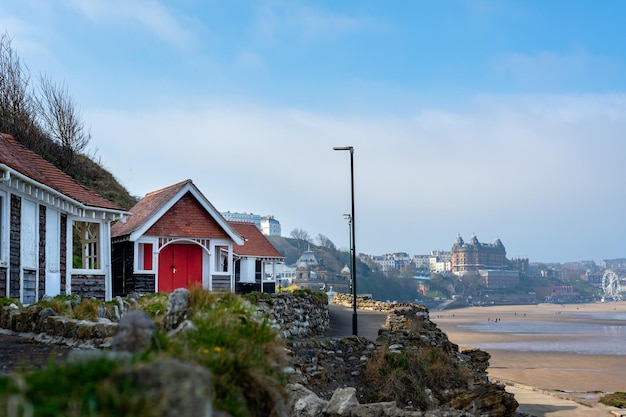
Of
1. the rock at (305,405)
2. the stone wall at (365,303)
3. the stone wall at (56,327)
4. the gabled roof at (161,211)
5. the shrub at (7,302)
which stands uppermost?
the gabled roof at (161,211)

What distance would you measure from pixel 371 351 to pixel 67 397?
762 inches

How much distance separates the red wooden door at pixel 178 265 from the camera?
98.3 ft

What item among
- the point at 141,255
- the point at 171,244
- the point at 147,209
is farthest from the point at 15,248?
the point at 171,244

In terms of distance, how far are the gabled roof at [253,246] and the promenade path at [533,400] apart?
8392 mm

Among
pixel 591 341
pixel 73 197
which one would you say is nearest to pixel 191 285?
pixel 73 197

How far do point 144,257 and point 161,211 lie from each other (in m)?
2.12

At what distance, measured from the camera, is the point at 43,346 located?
11.1m

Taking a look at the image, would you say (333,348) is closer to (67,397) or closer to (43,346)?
(43,346)

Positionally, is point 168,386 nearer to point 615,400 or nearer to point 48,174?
point 48,174

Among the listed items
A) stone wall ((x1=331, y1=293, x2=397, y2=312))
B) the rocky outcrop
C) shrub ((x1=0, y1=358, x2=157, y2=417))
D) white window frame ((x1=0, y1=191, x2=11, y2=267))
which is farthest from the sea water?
shrub ((x1=0, y1=358, x2=157, y2=417))

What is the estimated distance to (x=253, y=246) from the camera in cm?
4400

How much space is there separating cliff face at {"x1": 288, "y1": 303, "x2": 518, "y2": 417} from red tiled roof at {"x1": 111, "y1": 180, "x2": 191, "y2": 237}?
10394 millimetres

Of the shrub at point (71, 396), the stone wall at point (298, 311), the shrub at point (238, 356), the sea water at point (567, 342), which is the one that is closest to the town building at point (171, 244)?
the stone wall at point (298, 311)

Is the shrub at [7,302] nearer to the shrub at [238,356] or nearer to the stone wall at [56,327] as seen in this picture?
the stone wall at [56,327]
